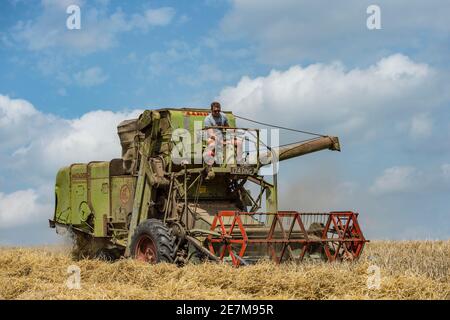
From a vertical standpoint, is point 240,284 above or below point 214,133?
below

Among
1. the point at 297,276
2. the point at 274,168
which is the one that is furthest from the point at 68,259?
the point at 297,276

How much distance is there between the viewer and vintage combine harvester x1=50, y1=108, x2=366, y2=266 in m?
12.6

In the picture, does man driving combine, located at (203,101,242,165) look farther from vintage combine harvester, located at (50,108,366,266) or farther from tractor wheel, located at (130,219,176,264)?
tractor wheel, located at (130,219,176,264)

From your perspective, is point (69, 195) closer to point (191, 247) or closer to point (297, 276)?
point (191, 247)

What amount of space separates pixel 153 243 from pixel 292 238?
2517mm

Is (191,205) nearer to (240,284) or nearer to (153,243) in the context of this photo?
(153,243)

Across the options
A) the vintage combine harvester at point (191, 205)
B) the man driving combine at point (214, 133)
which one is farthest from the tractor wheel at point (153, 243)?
the man driving combine at point (214, 133)

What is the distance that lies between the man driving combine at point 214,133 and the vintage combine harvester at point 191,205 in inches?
4.1

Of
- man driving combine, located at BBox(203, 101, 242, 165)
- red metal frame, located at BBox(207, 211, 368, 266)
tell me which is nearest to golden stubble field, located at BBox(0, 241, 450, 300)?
red metal frame, located at BBox(207, 211, 368, 266)

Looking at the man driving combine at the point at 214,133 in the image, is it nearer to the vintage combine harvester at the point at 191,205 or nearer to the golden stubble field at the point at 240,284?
the vintage combine harvester at the point at 191,205

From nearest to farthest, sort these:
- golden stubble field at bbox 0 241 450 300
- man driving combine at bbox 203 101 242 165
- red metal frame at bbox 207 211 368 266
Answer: golden stubble field at bbox 0 241 450 300 < red metal frame at bbox 207 211 368 266 < man driving combine at bbox 203 101 242 165

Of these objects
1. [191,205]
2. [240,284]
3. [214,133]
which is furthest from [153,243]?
[240,284]

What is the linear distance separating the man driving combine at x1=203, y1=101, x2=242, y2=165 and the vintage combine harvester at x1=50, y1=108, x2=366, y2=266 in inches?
4.1

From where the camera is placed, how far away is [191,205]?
1384 centimetres
